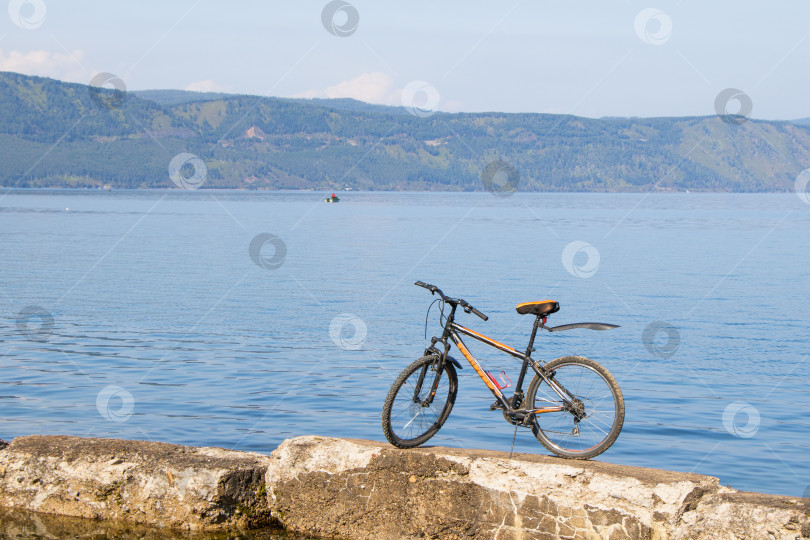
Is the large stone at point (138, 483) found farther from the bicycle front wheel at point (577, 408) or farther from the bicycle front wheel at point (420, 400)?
the bicycle front wheel at point (577, 408)

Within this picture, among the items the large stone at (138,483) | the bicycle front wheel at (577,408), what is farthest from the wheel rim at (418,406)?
the large stone at (138,483)

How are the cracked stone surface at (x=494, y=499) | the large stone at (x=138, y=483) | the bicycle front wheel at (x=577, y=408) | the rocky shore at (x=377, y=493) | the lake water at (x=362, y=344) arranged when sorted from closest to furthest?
1. the cracked stone surface at (x=494, y=499)
2. the rocky shore at (x=377, y=493)
3. the bicycle front wheel at (x=577, y=408)
4. the large stone at (x=138, y=483)
5. the lake water at (x=362, y=344)

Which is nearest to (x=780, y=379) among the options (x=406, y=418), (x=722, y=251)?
(x=406, y=418)

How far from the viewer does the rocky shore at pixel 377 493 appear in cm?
688

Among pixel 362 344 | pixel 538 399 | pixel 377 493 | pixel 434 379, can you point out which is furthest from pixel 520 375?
pixel 362 344

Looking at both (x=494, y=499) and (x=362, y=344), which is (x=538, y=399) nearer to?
(x=494, y=499)

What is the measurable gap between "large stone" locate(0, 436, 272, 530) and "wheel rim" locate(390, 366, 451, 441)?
4.47 feet

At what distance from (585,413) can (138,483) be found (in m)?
4.15

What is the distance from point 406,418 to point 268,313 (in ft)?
69.4

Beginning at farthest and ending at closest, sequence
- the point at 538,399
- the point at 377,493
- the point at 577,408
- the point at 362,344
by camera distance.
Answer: the point at 362,344 → the point at 538,399 → the point at 577,408 → the point at 377,493

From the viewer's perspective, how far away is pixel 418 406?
28.3 feet

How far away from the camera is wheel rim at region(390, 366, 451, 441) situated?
8.55m

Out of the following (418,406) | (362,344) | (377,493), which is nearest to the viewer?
(377,493)

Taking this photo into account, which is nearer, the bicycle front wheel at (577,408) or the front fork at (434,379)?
the bicycle front wheel at (577,408)
